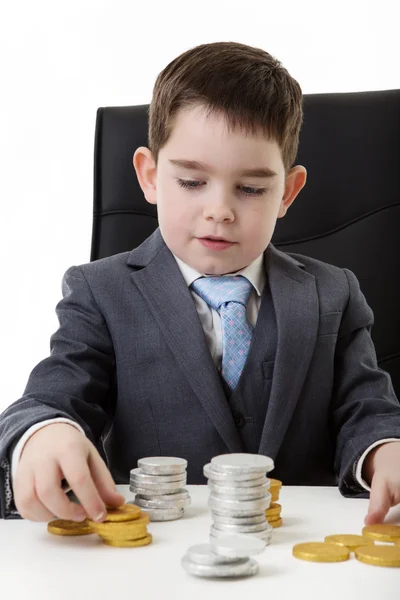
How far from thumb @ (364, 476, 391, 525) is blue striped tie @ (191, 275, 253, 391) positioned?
1.34ft

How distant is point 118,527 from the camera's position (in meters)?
0.94

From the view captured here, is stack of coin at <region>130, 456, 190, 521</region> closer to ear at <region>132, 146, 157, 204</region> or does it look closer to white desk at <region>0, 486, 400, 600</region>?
white desk at <region>0, 486, 400, 600</region>

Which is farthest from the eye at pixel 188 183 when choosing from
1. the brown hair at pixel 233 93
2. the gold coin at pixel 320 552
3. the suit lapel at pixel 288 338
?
the gold coin at pixel 320 552

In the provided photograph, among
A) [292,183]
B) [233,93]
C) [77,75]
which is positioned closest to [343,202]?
[292,183]

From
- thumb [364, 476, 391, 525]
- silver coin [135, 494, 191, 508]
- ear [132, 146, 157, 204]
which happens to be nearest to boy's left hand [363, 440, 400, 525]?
thumb [364, 476, 391, 525]

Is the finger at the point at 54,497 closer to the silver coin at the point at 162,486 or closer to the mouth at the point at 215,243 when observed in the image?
the silver coin at the point at 162,486

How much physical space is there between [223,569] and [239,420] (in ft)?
2.30

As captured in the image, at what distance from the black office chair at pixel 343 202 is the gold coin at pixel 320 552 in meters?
1.08

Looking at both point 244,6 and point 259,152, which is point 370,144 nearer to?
point 259,152

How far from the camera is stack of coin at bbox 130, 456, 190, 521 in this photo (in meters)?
1.07

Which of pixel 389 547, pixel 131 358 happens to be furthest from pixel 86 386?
pixel 389 547

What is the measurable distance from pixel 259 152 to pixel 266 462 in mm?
640

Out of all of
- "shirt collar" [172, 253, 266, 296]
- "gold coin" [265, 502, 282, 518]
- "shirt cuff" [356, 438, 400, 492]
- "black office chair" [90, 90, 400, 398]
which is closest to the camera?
"gold coin" [265, 502, 282, 518]

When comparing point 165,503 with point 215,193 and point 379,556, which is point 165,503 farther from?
point 215,193
